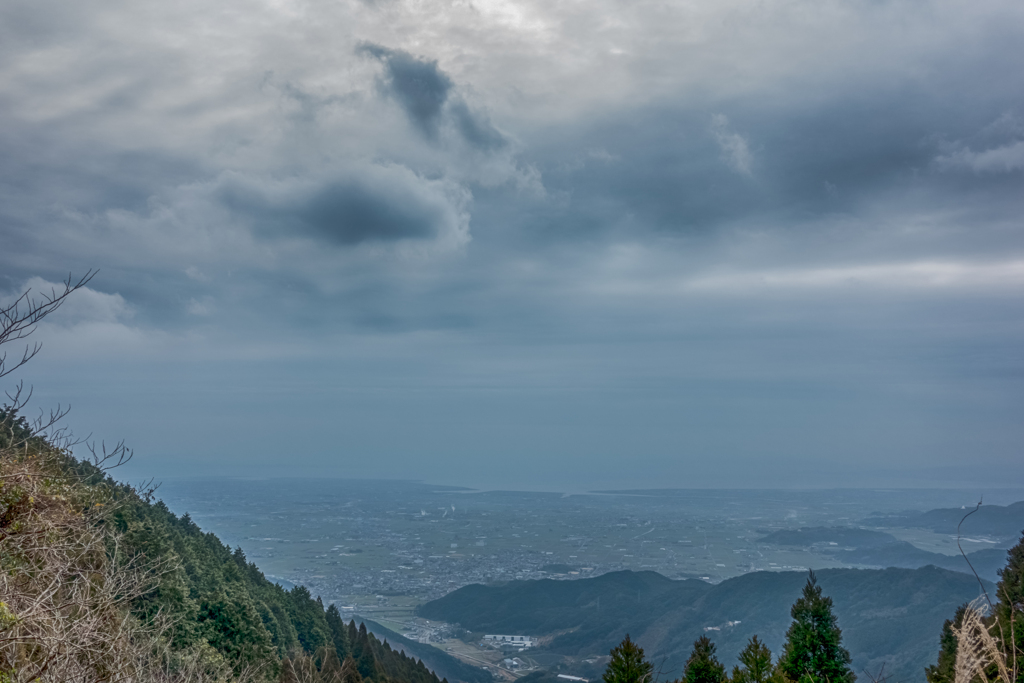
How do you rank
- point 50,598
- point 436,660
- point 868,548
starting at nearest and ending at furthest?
point 50,598, point 436,660, point 868,548

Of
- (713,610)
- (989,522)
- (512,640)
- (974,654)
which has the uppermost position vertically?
(974,654)

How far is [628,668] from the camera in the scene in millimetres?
16344

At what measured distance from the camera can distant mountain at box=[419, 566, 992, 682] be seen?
48.0 metres

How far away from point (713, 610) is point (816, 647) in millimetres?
47991

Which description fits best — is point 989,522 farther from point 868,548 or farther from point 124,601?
point 124,601

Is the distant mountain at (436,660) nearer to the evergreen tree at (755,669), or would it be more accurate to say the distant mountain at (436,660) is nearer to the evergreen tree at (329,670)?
the evergreen tree at (329,670)

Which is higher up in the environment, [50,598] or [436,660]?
[50,598]

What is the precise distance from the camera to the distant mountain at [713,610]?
158 feet

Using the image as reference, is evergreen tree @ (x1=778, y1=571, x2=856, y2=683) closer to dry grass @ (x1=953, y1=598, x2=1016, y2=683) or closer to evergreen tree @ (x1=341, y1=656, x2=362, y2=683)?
evergreen tree @ (x1=341, y1=656, x2=362, y2=683)

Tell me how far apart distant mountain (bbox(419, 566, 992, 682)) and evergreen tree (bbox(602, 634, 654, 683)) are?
30.4m

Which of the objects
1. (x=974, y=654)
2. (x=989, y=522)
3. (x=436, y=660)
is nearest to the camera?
(x=974, y=654)

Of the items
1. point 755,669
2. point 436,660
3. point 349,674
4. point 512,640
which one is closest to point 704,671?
point 755,669

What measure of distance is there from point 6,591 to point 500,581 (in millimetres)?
80579

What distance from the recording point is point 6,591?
8461mm
